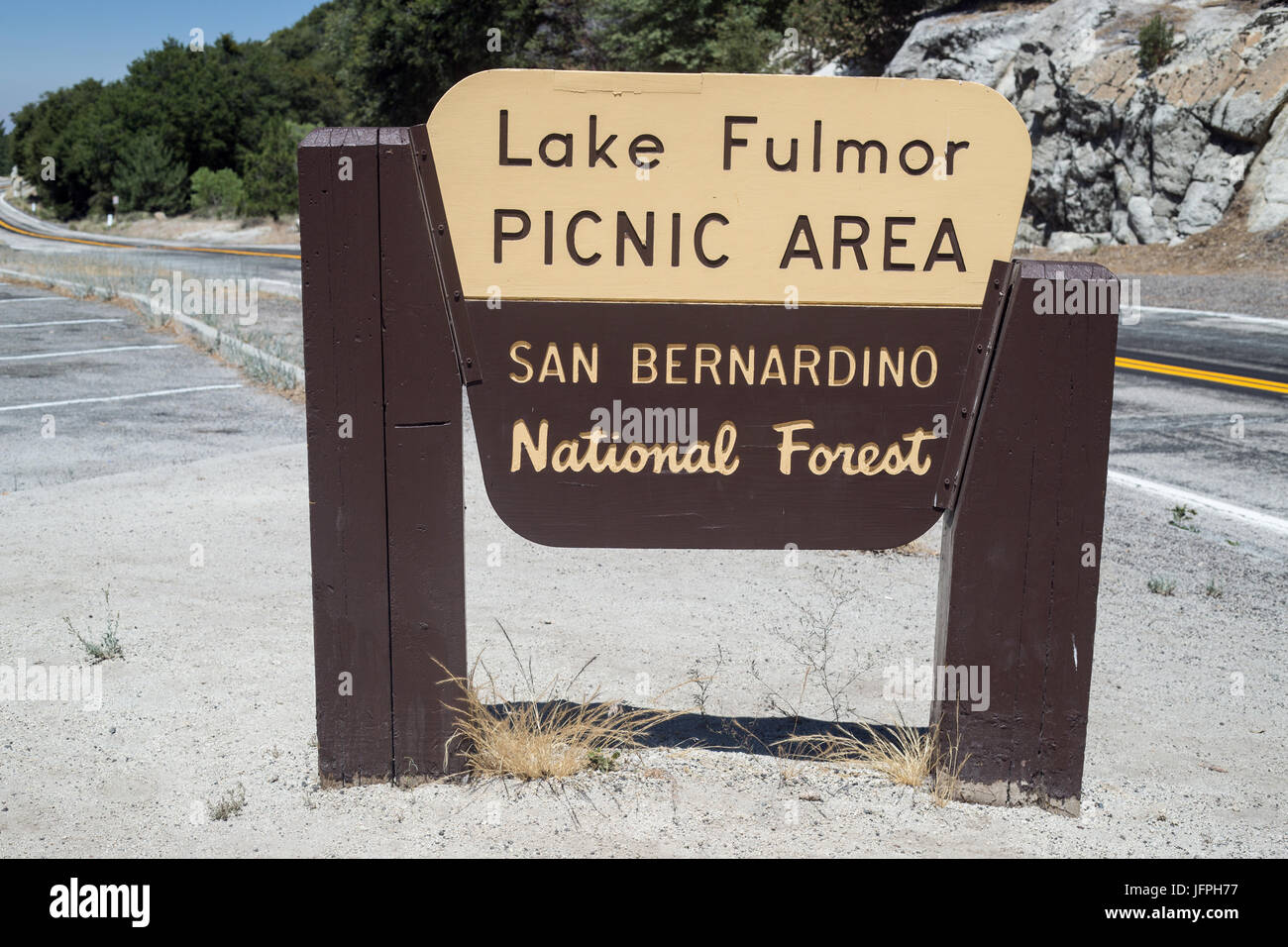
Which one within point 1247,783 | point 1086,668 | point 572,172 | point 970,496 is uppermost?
point 572,172

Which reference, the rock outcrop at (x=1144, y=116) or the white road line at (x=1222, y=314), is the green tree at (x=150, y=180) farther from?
the white road line at (x=1222, y=314)

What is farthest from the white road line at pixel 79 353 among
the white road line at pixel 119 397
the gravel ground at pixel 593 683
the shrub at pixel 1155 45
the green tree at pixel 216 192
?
the green tree at pixel 216 192

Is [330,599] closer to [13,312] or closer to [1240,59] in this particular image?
[13,312]

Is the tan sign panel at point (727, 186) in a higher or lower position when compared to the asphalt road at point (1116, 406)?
higher

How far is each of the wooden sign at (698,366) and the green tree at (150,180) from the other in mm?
57962

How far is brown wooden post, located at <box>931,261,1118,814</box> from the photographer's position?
10.8 ft

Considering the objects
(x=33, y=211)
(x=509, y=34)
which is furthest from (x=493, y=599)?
(x=33, y=211)

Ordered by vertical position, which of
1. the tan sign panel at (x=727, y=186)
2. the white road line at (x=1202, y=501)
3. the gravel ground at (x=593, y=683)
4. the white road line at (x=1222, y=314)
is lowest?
the gravel ground at (x=593, y=683)

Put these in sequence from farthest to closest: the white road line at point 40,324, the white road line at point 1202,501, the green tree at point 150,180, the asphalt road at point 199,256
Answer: the green tree at point 150,180
the asphalt road at point 199,256
the white road line at point 40,324
the white road line at point 1202,501

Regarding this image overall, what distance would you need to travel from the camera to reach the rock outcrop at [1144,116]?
21.1m

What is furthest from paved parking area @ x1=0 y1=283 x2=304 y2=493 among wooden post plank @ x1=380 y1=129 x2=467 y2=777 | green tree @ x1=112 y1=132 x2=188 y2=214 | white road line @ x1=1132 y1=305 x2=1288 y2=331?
green tree @ x1=112 y1=132 x2=188 y2=214

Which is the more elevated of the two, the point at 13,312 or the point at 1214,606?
the point at 13,312

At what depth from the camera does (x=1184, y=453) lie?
8.89 m

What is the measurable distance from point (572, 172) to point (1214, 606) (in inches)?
165
